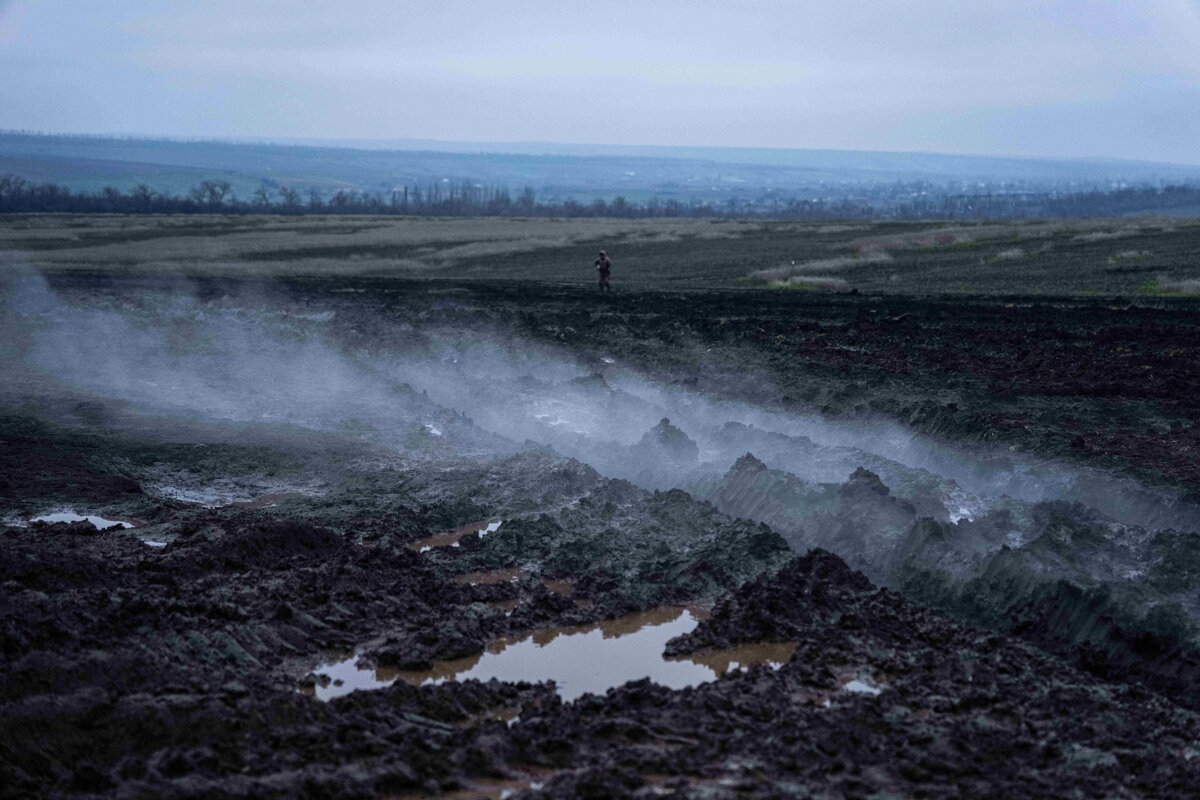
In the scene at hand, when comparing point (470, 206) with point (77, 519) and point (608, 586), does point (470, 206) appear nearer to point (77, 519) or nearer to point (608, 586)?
point (77, 519)

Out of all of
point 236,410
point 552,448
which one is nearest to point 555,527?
point 552,448

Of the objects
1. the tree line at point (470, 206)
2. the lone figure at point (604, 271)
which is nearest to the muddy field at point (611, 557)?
the lone figure at point (604, 271)

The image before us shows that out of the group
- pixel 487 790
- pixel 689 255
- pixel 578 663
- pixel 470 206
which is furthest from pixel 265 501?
pixel 470 206

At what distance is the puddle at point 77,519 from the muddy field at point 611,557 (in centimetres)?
5

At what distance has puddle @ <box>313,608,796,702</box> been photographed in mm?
8000

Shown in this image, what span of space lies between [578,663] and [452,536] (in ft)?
10.7

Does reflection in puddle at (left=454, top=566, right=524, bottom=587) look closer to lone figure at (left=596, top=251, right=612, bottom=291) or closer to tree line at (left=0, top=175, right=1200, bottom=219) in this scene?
lone figure at (left=596, top=251, right=612, bottom=291)

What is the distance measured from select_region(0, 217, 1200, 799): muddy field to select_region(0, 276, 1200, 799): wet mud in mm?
38

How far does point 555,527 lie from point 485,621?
7.35 feet

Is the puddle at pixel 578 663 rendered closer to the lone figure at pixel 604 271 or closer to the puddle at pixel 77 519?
the puddle at pixel 77 519

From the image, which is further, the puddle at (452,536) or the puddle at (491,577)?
the puddle at (452,536)

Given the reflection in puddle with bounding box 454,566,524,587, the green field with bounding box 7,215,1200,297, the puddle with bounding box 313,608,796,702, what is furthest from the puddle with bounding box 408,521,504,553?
the green field with bounding box 7,215,1200,297

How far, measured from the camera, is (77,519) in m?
11.8

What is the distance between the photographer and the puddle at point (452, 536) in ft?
36.1
